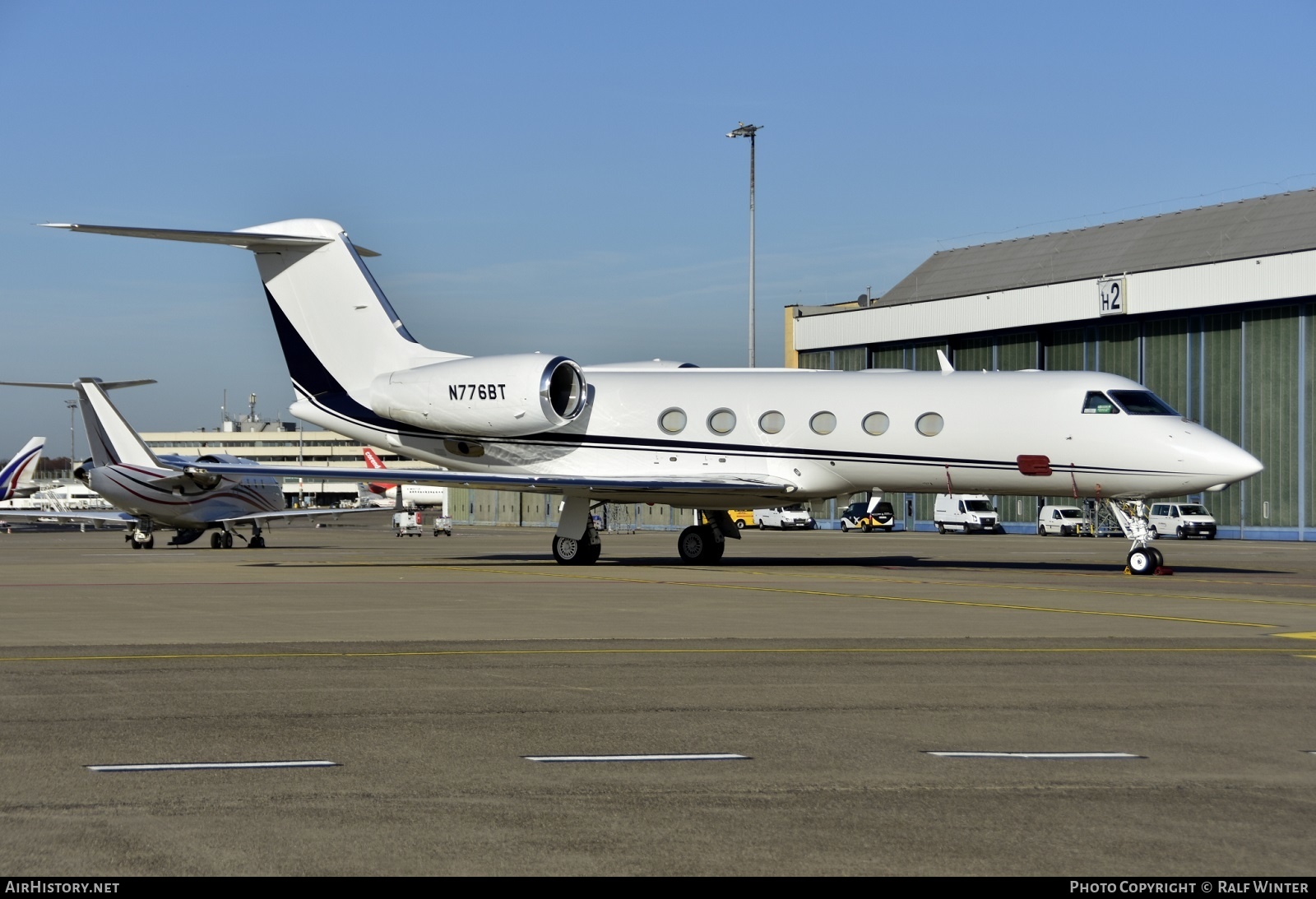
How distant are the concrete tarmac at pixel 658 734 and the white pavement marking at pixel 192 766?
0.36 ft

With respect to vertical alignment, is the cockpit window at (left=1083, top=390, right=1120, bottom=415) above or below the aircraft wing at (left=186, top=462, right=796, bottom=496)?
above

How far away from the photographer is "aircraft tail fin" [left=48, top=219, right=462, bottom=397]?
28078mm

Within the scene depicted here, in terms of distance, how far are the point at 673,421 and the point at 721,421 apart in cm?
99

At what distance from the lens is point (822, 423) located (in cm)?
2594

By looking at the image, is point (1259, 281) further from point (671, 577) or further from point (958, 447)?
point (671, 577)

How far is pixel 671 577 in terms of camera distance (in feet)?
76.5

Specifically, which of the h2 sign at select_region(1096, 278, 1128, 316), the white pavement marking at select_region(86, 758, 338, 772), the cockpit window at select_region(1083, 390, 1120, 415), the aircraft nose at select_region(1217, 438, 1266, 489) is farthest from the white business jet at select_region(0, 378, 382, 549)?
the h2 sign at select_region(1096, 278, 1128, 316)

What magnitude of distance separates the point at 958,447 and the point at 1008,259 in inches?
1877

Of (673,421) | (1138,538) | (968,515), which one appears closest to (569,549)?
(673,421)

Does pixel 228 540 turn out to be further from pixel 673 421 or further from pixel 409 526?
pixel 673 421

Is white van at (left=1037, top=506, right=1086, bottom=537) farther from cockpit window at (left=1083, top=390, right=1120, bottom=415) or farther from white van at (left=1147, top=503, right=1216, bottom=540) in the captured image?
cockpit window at (left=1083, top=390, right=1120, bottom=415)

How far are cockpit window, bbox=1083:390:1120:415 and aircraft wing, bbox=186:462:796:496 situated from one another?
554cm

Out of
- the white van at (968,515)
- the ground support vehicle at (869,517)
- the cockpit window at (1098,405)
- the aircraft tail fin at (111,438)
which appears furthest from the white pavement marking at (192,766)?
the ground support vehicle at (869,517)

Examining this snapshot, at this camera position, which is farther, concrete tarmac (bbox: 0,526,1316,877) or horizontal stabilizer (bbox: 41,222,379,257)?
horizontal stabilizer (bbox: 41,222,379,257)
